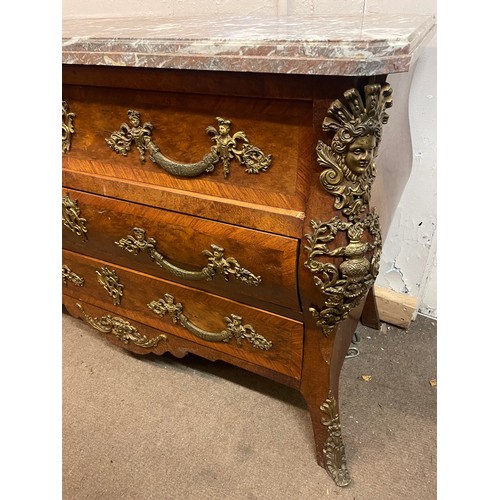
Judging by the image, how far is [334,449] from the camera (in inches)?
38.4

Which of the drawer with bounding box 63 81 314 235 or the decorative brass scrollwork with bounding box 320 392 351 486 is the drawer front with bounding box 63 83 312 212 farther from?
the decorative brass scrollwork with bounding box 320 392 351 486

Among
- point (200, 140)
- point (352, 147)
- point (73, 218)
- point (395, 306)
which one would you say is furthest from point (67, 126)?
point (395, 306)

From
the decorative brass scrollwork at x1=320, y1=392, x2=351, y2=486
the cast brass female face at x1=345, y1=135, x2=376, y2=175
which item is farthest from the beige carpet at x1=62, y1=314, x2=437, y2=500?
the cast brass female face at x1=345, y1=135, x2=376, y2=175

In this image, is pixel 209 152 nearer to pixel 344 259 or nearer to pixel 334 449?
pixel 344 259

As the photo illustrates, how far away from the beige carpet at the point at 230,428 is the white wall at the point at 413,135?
0.61ft

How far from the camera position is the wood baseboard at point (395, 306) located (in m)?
1.39

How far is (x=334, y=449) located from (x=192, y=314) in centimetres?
41

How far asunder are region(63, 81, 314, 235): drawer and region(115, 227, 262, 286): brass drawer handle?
2.9 inches

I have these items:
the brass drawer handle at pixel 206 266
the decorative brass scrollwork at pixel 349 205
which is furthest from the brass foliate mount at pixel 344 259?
the brass drawer handle at pixel 206 266

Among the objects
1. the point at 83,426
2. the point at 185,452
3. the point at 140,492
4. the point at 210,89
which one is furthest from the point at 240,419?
the point at 210,89

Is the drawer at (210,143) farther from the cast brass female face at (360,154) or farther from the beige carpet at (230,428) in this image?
the beige carpet at (230,428)

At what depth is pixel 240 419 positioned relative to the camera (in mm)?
1139

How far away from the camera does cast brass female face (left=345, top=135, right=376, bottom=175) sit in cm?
64

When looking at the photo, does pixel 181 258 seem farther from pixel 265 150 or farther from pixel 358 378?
pixel 358 378
